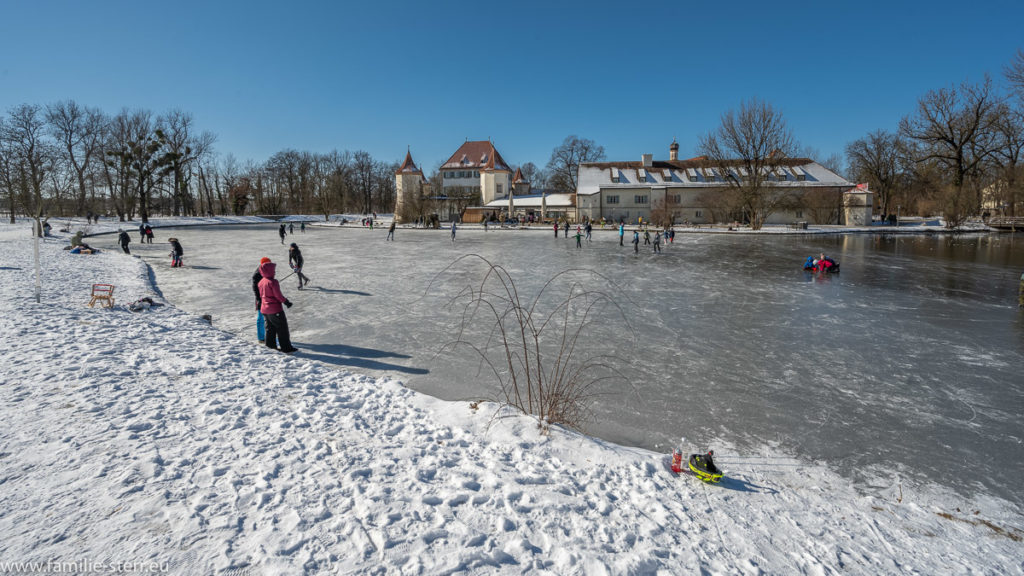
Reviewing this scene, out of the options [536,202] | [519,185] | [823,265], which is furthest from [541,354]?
[519,185]

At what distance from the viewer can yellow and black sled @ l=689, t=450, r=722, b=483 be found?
3.61m

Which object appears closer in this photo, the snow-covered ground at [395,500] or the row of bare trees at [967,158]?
the snow-covered ground at [395,500]

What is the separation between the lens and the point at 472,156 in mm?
75875

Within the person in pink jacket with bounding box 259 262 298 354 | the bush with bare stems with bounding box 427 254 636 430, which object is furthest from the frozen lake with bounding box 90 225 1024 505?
the person in pink jacket with bounding box 259 262 298 354

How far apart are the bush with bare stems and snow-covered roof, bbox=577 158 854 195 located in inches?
1935

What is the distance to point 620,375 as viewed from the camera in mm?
6090

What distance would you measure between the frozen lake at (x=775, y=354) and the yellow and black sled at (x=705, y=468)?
1.80 ft

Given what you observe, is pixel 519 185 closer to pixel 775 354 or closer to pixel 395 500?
pixel 775 354

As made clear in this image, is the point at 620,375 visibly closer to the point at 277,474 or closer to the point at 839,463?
the point at 839,463

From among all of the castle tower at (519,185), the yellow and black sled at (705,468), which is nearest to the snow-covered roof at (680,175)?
the castle tower at (519,185)

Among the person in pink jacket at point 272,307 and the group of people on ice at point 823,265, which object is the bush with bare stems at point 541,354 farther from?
the group of people on ice at point 823,265

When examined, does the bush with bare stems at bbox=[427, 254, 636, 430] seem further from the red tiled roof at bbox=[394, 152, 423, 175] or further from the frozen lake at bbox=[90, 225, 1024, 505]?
the red tiled roof at bbox=[394, 152, 423, 175]

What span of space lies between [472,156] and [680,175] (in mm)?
33413

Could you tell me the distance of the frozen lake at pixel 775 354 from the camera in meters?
4.33
